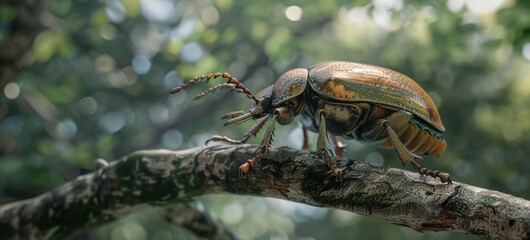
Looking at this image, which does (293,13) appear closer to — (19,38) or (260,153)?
(19,38)

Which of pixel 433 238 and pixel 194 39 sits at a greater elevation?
pixel 194 39

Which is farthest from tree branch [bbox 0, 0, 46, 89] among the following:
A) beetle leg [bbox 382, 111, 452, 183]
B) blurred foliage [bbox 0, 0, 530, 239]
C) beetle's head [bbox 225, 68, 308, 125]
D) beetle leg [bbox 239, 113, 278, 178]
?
beetle leg [bbox 382, 111, 452, 183]

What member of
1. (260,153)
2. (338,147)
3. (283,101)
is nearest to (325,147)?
(260,153)

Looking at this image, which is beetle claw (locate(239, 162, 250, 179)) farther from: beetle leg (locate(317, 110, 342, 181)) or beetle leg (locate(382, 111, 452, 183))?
beetle leg (locate(382, 111, 452, 183))

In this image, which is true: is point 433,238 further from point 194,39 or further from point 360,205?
point 360,205

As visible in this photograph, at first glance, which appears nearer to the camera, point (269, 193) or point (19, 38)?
point (269, 193)

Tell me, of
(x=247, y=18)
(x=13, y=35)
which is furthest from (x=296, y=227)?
(x=13, y=35)
